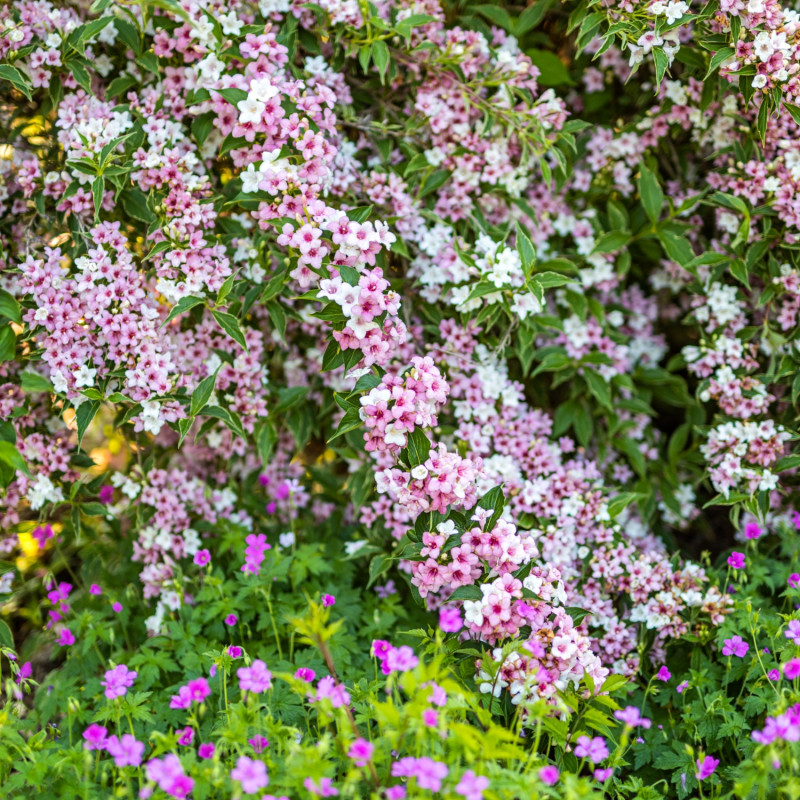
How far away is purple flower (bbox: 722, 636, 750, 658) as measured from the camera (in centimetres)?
219

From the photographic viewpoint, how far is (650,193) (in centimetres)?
292

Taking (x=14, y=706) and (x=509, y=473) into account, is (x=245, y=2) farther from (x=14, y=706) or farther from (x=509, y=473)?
(x=14, y=706)

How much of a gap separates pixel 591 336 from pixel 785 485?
980mm

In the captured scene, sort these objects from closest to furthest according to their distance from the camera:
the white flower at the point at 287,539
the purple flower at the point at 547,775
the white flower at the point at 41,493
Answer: the purple flower at the point at 547,775, the white flower at the point at 41,493, the white flower at the point at 287,539

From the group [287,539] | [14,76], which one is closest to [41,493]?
[287,539]

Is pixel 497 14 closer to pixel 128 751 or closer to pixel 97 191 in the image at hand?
pixel 97 191

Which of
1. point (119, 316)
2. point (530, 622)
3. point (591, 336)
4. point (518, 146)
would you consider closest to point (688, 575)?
point (530, 622)

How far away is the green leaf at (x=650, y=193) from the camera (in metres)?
2.92

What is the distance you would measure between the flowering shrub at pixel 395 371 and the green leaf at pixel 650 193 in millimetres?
11

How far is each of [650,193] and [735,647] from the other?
5.34 ft

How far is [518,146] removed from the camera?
2.98 metres

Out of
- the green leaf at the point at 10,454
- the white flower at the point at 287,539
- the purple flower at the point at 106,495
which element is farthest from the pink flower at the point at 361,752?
the purple flower at the point at 106,495

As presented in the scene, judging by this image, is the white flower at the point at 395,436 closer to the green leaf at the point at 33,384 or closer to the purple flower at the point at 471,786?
the purple flower at the point at 471,786

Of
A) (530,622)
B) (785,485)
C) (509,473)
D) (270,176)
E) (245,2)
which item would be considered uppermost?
(245,2)
